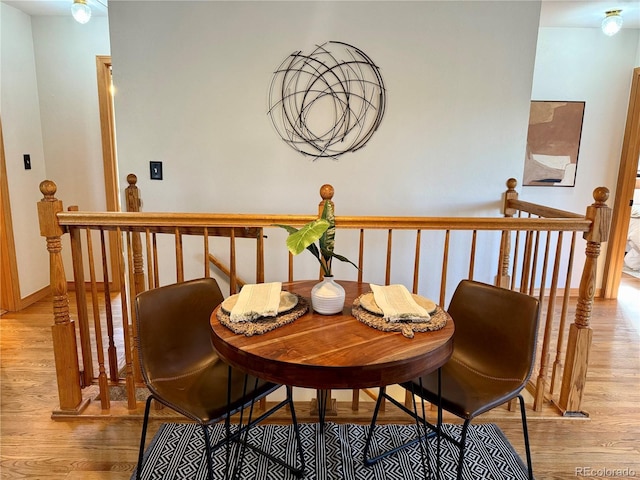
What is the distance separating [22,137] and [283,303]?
3.59m

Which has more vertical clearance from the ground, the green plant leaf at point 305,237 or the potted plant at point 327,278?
the green plant leaf at point 305,237

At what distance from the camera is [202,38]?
9.47ft

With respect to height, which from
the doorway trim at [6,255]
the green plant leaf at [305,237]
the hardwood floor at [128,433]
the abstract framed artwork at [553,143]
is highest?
the abstract framed artwork at [553,143]

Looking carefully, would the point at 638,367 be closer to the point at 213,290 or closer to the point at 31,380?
the point at 213,290

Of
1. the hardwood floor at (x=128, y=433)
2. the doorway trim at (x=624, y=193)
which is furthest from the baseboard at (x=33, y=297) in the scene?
the doorway trim at (x=624, y=193)

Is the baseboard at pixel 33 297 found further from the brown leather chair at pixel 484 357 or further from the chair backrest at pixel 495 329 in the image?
the chair backrest at pixel 495 329

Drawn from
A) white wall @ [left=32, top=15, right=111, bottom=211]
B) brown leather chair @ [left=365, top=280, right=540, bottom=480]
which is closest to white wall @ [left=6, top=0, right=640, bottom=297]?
white wall @ [left=32, top=15, right=111, bottom=211]

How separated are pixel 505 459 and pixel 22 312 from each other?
3.93 meters

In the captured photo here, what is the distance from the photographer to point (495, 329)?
1.67m

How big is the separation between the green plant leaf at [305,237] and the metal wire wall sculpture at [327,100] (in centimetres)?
179

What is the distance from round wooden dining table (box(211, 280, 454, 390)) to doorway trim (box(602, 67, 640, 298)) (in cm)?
384

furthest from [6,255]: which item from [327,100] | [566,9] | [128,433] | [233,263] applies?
[566,9]
